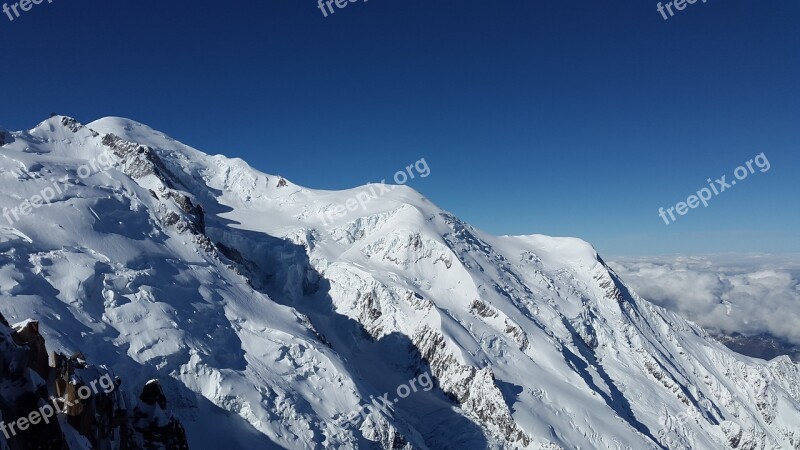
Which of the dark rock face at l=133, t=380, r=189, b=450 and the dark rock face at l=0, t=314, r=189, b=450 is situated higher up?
the dark rock face at l=0, t=314, r=189, b=450

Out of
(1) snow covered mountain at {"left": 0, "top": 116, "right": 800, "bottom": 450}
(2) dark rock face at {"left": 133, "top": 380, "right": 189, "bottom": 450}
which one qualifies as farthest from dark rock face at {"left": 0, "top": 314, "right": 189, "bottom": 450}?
(1) snow covered mountain at {"left": 0, "top": 116, "right": 800, "bottom": 450}

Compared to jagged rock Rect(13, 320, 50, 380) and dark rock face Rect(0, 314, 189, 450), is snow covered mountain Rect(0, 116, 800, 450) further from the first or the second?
jagged rock Rect(13, 320, 50, 380)

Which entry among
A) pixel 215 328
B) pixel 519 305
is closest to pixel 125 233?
pixel 215 328

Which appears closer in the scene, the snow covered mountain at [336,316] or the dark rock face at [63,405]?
the dark rock face at [63,405]

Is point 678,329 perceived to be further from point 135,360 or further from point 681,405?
point 135,360

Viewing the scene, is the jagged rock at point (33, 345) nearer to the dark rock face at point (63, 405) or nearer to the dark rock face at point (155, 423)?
the dark rock face at point (63, 405)

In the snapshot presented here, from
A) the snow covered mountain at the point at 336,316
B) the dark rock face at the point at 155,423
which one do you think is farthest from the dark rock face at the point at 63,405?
the snow covered mountain at the point at 336,316
